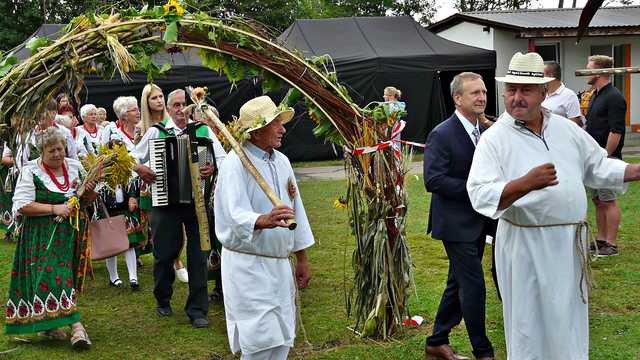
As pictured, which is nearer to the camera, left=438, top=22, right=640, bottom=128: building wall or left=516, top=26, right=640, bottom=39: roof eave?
left=516, top=26, right=640, bottom=39: roof eave

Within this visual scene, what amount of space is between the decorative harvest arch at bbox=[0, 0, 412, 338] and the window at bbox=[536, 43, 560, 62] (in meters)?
17.4

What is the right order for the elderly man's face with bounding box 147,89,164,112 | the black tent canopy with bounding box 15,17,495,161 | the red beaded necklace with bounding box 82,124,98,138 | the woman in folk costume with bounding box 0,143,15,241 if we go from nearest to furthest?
the elderly man's face with bounding box 147,89,164,112 < the woman in folk costume with bounding box 0,143,15,241 < the red beaded necklace with bounding box 82,124,98,138 < the black tent canopy with bounding box 15,17,495,161

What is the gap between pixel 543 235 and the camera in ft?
14.0

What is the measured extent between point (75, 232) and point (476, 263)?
331cm

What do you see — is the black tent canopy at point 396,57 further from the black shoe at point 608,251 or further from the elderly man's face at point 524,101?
the elderly man's face at point 524,101

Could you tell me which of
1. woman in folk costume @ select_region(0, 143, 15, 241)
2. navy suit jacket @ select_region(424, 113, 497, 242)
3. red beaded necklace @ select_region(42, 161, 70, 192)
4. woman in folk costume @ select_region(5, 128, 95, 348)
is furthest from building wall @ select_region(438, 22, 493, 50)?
woman in folk costume @ select_region(5, 128, 95, 348)

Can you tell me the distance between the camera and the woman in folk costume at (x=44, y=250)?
633 cm

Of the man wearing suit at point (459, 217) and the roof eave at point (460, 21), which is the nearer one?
the man wearing suit at point (459, 217)

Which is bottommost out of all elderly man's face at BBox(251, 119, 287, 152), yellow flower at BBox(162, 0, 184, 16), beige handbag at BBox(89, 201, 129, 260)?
beige handbag at BBox(89, 201, 129, 260)

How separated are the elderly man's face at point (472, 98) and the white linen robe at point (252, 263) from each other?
5.35ft

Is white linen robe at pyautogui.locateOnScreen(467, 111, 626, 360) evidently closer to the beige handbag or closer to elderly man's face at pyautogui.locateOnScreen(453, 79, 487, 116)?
elderly man's face at pyautogui.locateOnScreen(453, 79, 487, 116)

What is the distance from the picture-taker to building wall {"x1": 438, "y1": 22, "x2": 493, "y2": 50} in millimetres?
21734

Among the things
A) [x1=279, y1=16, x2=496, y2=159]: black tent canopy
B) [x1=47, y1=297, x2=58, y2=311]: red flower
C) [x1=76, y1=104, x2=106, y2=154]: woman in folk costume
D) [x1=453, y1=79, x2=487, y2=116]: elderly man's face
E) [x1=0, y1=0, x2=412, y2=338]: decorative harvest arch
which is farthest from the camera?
[x1=279, y1=16, x2=496, y2=159]: black tent canopy

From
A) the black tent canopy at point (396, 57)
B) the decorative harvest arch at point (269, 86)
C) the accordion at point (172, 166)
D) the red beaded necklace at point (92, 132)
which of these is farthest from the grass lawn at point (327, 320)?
the black tent canopy at point (396, 57)
